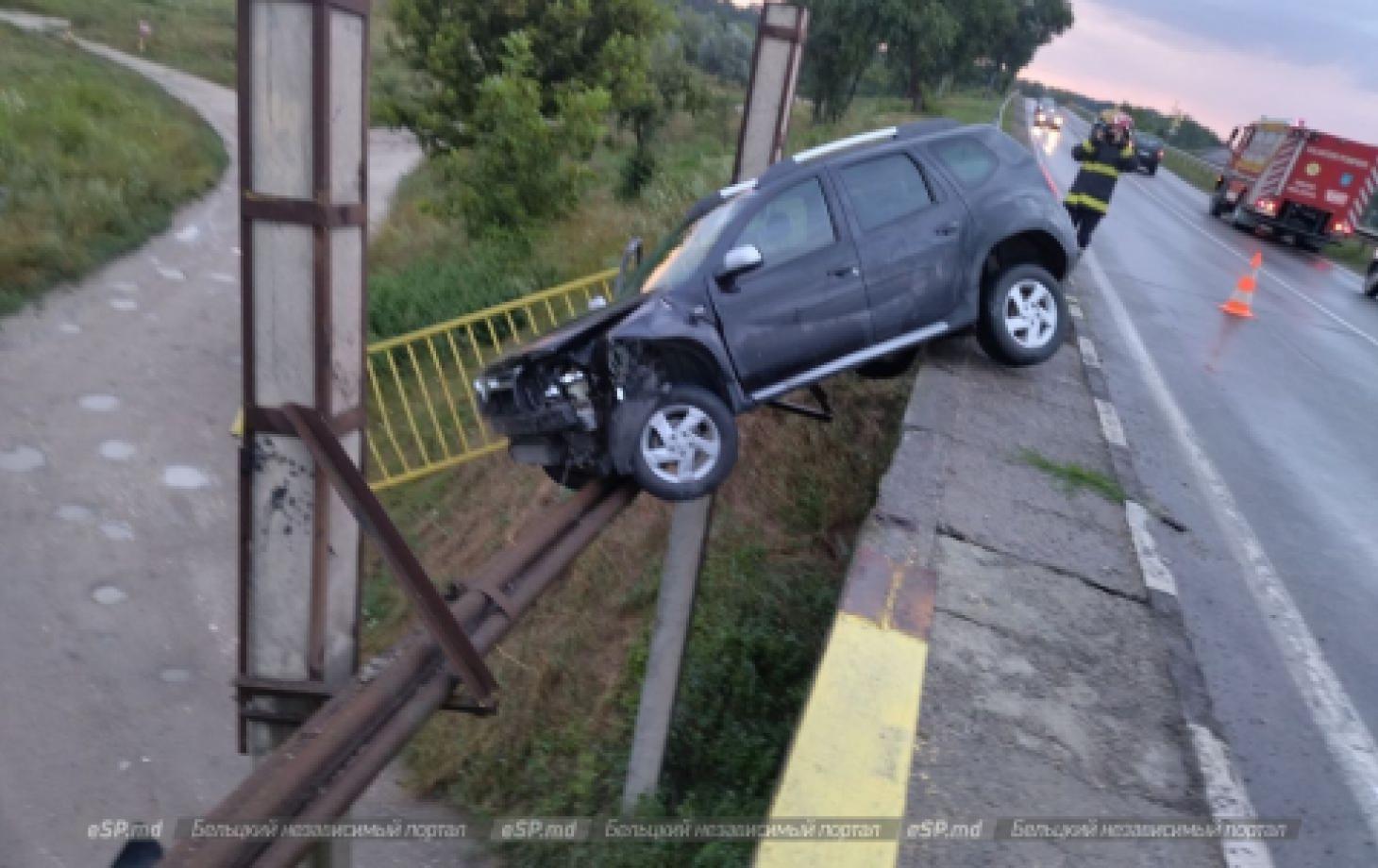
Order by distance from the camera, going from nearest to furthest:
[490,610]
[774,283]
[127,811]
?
[490,610], [774,283], [127,811]

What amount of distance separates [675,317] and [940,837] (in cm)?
273

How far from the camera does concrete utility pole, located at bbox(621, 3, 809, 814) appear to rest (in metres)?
5.36

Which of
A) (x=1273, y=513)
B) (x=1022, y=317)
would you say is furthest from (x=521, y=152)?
(x=1273, y=513)

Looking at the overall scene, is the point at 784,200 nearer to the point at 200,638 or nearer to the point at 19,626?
the point at 200,638

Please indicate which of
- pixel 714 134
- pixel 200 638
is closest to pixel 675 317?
pixel 200 638

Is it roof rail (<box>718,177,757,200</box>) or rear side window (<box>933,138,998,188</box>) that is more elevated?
rear side window (<box>933,138,998,188</box>)

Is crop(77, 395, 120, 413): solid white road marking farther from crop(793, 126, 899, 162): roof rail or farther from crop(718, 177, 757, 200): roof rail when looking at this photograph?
crop(793, 126, 899, 162): roof rail

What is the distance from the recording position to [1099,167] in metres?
12.2

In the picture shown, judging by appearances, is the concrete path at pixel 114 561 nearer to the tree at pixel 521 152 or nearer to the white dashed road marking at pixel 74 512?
the white dashed road marking at pixel 74 512

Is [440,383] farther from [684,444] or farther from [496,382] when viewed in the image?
[684,444]

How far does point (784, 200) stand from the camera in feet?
18.5

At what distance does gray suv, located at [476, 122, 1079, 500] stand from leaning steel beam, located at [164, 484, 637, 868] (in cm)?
A: 124

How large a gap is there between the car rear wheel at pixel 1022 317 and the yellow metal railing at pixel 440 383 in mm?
4388

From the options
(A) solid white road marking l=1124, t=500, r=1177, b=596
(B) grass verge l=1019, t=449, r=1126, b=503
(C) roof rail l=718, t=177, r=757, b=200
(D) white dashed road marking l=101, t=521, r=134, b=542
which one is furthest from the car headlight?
(D) white dashed road marking l=101, t=521, r=134, b=542
